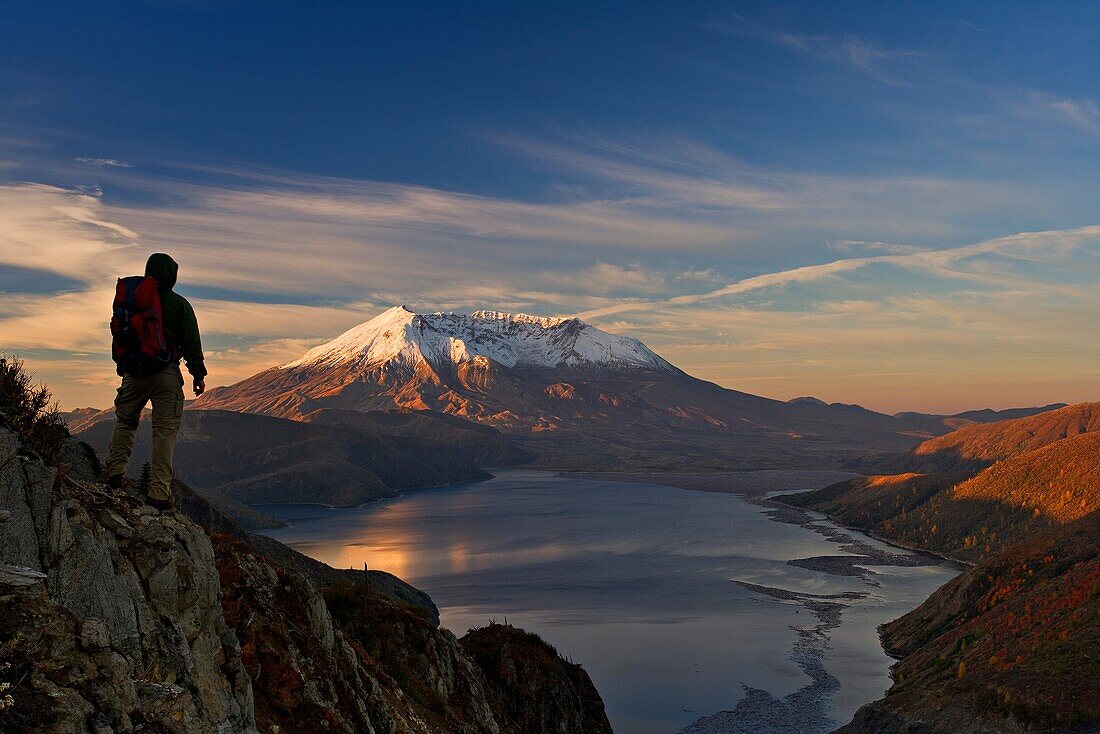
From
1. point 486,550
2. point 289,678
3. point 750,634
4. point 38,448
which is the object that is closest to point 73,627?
point 38,448

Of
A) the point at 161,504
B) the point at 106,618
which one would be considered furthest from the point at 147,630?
the point at 161,504

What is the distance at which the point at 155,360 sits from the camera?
10984 millimetres

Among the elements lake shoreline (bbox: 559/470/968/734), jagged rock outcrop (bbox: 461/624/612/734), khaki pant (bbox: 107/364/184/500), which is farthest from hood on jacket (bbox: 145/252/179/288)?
lake shoreline (bbox: 559/470/968/734)

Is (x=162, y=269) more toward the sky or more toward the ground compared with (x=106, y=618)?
more toward the sky

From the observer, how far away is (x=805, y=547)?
15325 cm

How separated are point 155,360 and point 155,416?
956mm

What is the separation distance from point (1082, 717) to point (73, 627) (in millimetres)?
52611

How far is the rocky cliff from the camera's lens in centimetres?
765

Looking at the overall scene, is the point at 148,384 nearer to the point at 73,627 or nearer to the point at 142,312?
the point at 142,312

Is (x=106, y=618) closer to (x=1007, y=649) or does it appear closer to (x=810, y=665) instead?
(x=1007, y=649)

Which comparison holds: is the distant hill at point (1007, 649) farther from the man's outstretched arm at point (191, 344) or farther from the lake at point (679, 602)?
the man's outstretched arm at point (191, 344)

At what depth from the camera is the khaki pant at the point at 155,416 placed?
444 inches

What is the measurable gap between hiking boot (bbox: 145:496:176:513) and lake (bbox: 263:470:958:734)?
183 feet

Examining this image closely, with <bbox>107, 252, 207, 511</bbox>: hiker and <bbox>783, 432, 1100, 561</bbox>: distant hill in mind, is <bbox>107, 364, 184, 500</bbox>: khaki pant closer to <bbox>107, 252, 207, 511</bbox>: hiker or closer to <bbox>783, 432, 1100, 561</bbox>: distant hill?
<bbox>107, 252, 207, 511</bbox>: hiker
